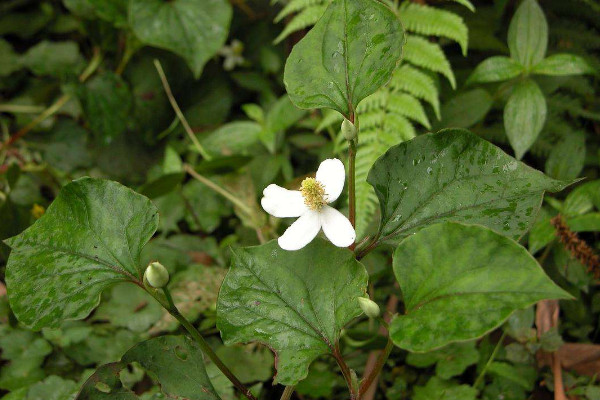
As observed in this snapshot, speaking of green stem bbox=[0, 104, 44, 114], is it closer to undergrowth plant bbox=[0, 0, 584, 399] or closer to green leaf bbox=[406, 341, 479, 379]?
Result: undergrowth plant bbox=[0, 0, 584, 399]

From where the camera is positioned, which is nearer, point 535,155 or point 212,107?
point 535,155

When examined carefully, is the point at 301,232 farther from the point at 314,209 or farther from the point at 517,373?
the point at 517,373

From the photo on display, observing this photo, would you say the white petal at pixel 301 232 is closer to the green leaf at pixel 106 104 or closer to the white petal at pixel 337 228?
the white petal at pixel 337 228

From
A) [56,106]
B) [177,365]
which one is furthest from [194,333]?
[56,106]

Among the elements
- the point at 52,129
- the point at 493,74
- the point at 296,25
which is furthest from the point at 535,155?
the point at 52,129

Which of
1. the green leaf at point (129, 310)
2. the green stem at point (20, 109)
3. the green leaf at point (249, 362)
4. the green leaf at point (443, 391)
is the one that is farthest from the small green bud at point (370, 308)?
the green stem at point (20, 109)

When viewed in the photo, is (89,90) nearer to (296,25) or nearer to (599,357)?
(296,25)
